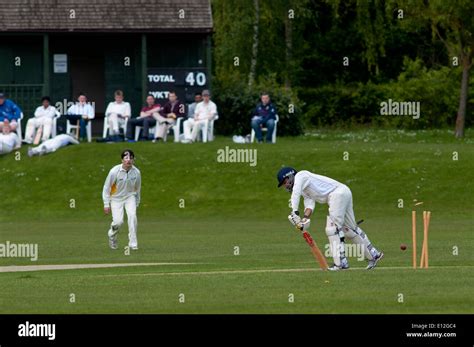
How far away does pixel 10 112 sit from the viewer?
43.9 metres

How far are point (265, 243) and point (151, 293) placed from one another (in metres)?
10.5

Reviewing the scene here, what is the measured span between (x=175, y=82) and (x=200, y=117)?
3.86 meters

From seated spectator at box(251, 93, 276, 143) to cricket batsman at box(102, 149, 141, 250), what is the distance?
1540 cm

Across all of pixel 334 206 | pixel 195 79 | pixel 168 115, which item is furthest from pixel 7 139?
pixel 334 206

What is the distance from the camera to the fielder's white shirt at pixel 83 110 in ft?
148

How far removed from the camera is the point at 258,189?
40.6 m

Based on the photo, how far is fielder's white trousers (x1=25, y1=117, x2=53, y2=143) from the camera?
146ft

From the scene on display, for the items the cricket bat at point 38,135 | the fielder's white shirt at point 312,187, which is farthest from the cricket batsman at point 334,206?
the cricket bat at point 38,135

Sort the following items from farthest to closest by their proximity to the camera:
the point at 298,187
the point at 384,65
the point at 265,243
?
the point at 384,65 → the point at 265,243 → the point at 298,187

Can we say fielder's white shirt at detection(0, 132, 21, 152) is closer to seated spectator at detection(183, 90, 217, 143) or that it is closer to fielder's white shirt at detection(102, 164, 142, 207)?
seated spectator at detection(183, 90, 217, 143)

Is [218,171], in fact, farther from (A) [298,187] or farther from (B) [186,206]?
(A) [298,187]

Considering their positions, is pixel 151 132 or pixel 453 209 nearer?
pixel 453 209

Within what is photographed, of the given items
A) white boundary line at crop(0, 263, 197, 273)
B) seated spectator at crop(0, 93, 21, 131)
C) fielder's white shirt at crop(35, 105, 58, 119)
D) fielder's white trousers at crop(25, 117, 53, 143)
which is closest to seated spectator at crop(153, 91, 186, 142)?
fielder's white shirt at crop(35, 105, 58, 119)

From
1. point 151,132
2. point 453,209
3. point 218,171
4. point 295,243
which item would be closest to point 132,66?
point 151,132
